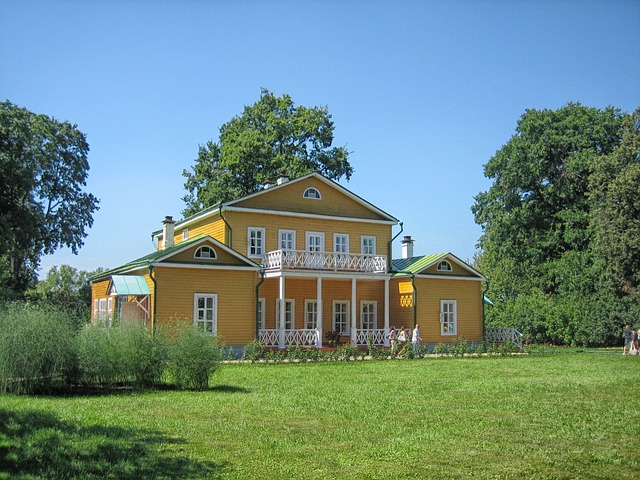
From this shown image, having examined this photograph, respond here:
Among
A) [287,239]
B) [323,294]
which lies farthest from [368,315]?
[287,239]

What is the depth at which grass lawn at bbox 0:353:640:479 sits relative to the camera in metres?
7.34

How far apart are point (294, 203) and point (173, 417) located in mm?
20342

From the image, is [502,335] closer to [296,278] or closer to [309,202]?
[296,278]

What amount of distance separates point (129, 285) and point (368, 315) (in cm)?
1193

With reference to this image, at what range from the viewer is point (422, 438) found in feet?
29.5

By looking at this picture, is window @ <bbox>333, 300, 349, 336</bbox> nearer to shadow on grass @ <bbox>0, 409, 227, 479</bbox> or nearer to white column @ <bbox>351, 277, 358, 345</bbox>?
white column @ <bbox>351, 277, 358, 345</bbox>

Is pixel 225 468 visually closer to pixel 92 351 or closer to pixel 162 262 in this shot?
pixel 92 351

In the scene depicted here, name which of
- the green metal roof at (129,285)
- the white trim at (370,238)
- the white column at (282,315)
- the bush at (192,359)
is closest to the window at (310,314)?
the white column at (282,315)

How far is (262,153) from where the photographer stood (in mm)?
42469

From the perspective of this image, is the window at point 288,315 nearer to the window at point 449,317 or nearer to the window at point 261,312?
the window at point 261,312

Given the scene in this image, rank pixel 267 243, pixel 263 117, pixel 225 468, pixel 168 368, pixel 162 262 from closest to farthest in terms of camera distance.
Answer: pixel 225 468, pixel 168 368, pixel 162 262, pixel 267 243, pixel 263 117

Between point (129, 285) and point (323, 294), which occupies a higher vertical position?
point (129, 285)

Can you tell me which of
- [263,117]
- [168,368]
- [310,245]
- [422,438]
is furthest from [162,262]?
[263,117]

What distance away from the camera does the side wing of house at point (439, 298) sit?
30.7 meters
